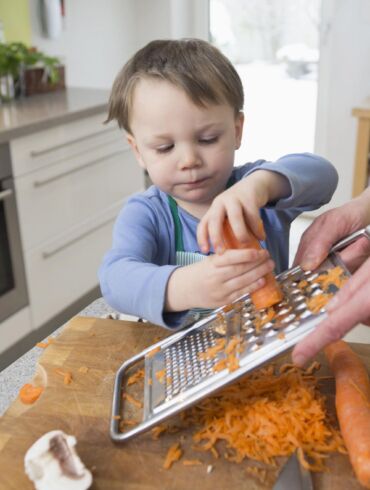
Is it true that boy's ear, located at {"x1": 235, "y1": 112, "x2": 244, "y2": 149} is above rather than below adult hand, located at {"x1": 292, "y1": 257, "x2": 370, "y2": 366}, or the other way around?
above

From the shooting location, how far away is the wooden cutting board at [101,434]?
0.62 m

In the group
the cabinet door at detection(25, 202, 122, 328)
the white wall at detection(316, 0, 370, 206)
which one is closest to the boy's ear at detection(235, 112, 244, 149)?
the cabinet door at detection(25, 202, 122, 328)

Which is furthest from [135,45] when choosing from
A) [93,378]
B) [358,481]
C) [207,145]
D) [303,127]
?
[358,481]

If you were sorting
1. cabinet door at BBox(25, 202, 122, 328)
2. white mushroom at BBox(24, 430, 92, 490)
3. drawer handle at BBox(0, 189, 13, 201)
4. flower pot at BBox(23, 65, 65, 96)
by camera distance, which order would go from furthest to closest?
flower pot at BBox(23, 65, 65, 96)
cabinet door at BBox(25, 202, 122, 328)
drawer handle at BBox(0, 189, 13, 201)
white mushroom at BBox(24, 430, 92, 490)

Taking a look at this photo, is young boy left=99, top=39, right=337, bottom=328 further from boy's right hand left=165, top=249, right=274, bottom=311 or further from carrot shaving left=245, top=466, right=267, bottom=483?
carrot shaving left=245, top=466, right=267, bottom=483

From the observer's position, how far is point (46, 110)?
2236 millimetres

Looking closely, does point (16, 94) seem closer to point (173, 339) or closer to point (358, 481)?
point (173, 339)

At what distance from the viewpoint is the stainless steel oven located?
1.96 m

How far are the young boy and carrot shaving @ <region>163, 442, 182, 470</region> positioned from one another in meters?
0.21

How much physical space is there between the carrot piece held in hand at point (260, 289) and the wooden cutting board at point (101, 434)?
0.50 feet

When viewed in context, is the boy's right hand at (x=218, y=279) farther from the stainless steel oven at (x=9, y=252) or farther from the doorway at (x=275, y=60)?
the doorway at (x=275, y=60)

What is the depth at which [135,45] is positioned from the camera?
3621 millimetres

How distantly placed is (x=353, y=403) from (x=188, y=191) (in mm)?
459

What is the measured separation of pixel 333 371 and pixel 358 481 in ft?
0.66
